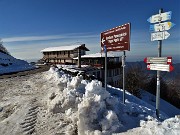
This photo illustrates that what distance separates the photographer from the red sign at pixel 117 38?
1028 cm

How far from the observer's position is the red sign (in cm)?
1028

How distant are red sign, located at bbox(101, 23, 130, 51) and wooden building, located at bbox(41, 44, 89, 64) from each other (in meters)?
42.4

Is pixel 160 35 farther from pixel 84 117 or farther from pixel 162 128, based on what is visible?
pixel 84 117

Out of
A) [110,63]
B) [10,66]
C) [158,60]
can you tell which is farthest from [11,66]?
[158,60]

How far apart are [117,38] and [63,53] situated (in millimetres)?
51879

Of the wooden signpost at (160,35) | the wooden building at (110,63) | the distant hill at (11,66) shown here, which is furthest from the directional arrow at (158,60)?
the wooden building at (110,63)

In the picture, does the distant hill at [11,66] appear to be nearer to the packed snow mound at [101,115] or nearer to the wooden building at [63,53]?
the wooden building at [63,53]

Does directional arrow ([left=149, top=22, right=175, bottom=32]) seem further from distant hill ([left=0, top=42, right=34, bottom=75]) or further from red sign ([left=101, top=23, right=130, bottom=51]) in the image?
distant hill ([left=0, top=42, right=34, bottom=75])

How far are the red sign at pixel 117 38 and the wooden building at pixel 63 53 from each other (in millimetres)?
42415

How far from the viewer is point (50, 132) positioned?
726cm

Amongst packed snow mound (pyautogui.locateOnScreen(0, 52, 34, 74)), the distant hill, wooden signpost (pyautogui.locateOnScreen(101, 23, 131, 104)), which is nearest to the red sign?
wooden signpost (pyautogui.locateOnScreen(101, 23, 131, 104))

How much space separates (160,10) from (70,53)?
52357 mm

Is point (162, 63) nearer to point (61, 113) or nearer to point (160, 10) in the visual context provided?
point (160, 10)

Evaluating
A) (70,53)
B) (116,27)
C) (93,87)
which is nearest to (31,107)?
(93,87)
